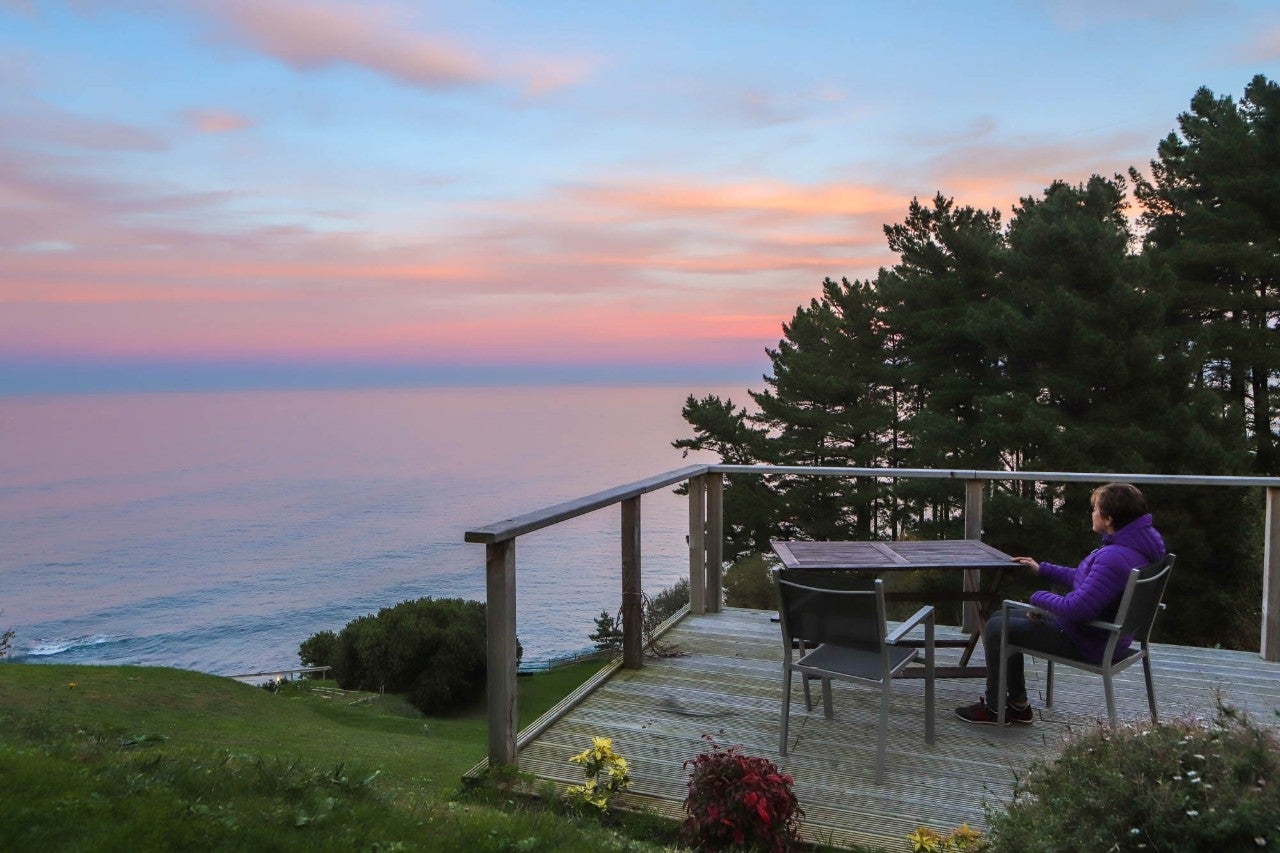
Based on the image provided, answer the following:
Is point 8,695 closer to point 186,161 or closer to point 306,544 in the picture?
point 186,161

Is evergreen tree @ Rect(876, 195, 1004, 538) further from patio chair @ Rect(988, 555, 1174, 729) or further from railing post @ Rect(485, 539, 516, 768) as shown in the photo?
railing post @ Rect(485, 539, 516, 768)

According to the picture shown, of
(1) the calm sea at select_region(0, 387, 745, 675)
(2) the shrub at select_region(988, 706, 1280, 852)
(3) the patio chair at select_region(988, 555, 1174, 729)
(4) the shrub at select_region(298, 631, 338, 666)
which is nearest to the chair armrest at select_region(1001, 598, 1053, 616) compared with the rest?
(3) the patio chair at select_region(988, 555, 1174, 729)

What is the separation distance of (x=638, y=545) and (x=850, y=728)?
4.52ft

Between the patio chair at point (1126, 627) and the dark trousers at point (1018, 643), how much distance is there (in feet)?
0.10

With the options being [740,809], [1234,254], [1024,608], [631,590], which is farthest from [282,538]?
[740,809]

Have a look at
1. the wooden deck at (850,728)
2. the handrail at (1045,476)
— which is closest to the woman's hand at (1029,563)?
the wooden deck at (850,728)

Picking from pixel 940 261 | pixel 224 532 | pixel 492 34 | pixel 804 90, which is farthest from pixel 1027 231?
pixel 224 532

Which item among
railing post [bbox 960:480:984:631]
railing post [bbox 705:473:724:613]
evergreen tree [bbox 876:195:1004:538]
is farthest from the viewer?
evergreen tree [bbox 876:195:1004:538]

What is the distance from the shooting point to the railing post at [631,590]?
445 centimetres

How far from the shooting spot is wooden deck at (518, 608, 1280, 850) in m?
3.11

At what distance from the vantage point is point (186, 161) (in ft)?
64.0

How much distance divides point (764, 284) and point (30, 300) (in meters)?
23.3

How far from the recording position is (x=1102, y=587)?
3.37 metres

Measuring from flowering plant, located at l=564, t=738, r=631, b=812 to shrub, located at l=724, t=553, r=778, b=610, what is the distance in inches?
812
